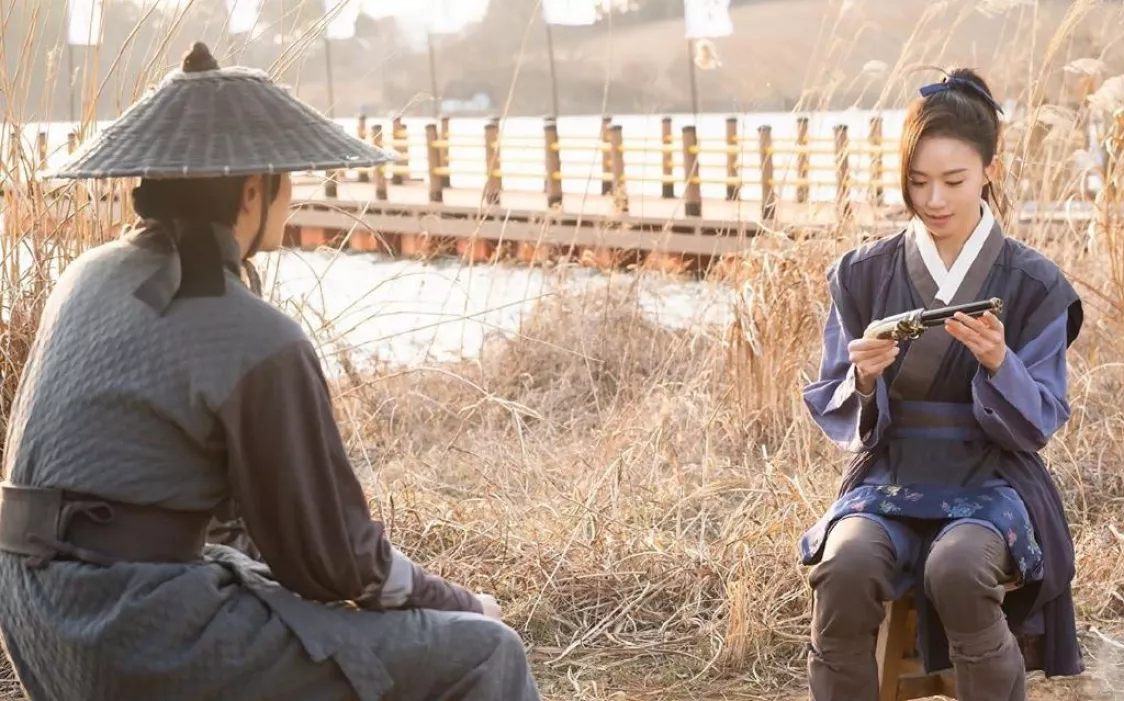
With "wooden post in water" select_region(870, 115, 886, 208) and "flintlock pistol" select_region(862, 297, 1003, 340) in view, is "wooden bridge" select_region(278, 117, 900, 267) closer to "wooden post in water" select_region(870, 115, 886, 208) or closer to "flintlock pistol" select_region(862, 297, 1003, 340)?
"wooden post in water" select_region(870, 115, 886, 208)

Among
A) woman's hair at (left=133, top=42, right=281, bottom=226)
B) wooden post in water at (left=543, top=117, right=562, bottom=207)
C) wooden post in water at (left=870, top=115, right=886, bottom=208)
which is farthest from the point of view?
wooden post in water at (left=543, top=117, right=562, bottom=207)

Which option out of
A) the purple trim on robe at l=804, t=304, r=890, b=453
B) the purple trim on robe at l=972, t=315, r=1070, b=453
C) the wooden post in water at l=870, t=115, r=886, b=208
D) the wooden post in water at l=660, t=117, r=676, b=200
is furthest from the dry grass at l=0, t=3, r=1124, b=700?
the wooden post in water at l=660, t=117, r=676, b=200

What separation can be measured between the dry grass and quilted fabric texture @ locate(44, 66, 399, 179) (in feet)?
5.28

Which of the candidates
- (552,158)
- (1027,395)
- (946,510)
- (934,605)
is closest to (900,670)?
(934,605)

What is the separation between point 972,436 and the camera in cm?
266

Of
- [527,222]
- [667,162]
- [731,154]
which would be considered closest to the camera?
[527,222]

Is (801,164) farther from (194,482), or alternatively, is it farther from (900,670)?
(194,482)

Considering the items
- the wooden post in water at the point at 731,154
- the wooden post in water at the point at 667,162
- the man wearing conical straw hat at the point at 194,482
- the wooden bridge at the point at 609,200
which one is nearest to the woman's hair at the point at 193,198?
the man wearing conical straw hat at the point at 194,482

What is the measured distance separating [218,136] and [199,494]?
1.59 feet

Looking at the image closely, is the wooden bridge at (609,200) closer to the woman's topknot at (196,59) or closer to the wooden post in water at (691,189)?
the wooden post in water at (691,189)

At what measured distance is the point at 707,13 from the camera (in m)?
10.3

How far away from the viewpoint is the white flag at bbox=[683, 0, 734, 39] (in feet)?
33.7

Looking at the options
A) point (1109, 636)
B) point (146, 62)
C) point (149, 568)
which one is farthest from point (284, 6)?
point (1109, 636)

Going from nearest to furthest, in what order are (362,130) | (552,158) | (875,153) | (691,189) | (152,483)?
(152,483) → (875,153) → (691,189) → (552,158) → (362,130)
